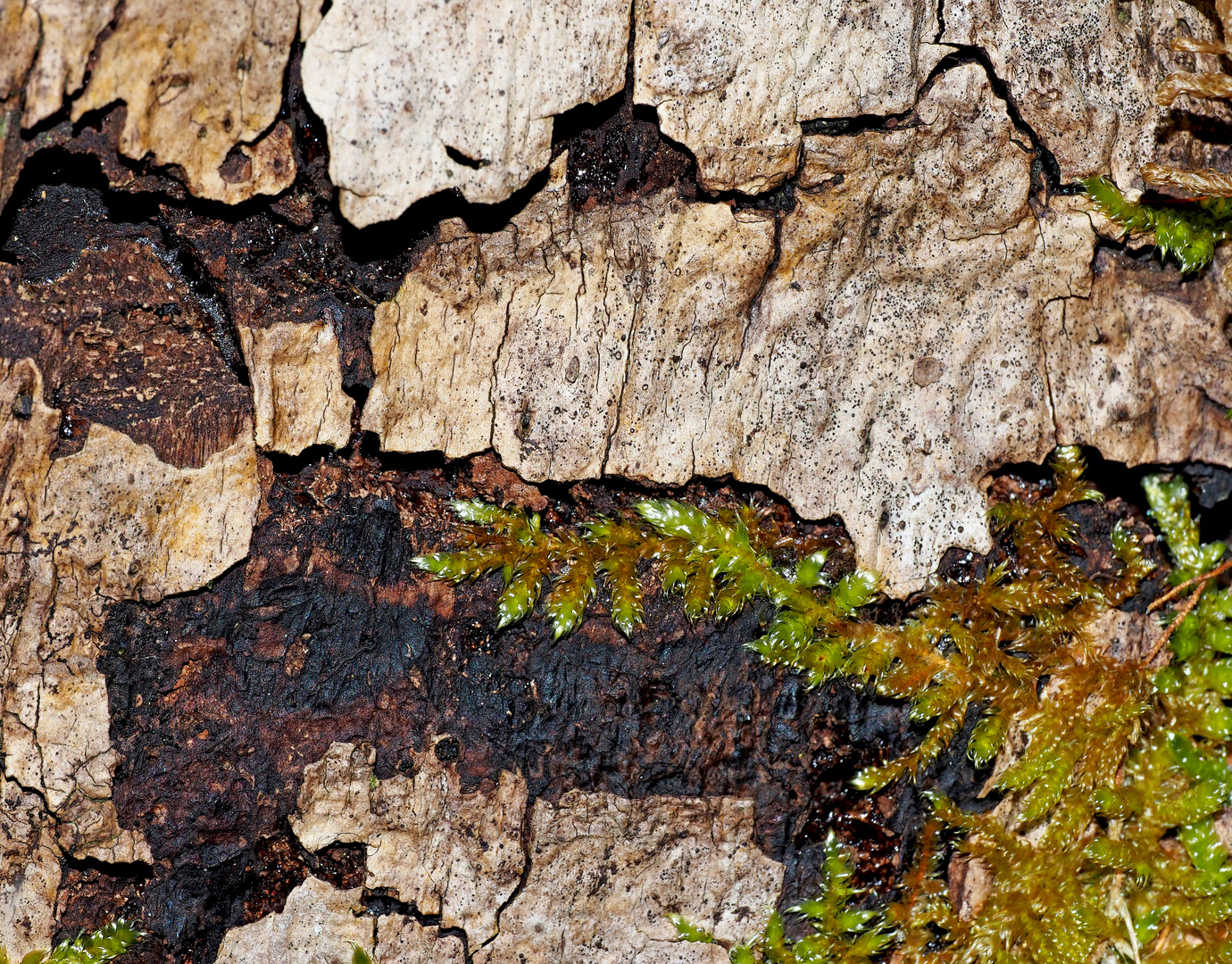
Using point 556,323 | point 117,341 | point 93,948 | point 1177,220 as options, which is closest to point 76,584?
point 117,341

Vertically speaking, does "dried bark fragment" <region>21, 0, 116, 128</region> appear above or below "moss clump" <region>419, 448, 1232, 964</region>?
above

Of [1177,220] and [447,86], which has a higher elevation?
[1177,220]

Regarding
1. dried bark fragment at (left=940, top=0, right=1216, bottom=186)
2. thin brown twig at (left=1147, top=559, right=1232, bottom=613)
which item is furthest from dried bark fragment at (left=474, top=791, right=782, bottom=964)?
dried bark fragment at (left=940, top=0, right=1216, bottom=186)

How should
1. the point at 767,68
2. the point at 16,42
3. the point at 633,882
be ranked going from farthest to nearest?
the point at 633,882, the point at 767,68, the point at 16,42

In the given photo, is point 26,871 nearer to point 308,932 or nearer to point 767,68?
point 308,932

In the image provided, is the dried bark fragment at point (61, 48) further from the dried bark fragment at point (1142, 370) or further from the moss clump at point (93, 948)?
the dried bark fragment at point (1142, 370)

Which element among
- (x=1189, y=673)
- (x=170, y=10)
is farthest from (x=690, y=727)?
(x=170, y=10)

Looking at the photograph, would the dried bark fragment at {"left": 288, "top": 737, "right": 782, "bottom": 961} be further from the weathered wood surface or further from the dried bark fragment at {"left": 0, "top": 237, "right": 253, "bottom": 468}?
the dried bark fragment at {"left": 0, "top": 237, "right": 253, "bottom": 468}

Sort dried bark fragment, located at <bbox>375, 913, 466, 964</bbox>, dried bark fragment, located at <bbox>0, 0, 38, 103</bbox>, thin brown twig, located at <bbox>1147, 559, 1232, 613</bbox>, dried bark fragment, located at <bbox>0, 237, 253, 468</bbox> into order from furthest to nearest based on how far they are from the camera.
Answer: thin brown twig, located at <bbox>1147, 559, 1232, 613</bbox> → dried bark fragment, located at <bbox>375, 913, 466, 964</bbox> → dried bark fragment, located at <bbox>0, 237, 253, 468</bbox> → dried bark fragment, located at <bbox>0, 0, 38, 103</bbox>
